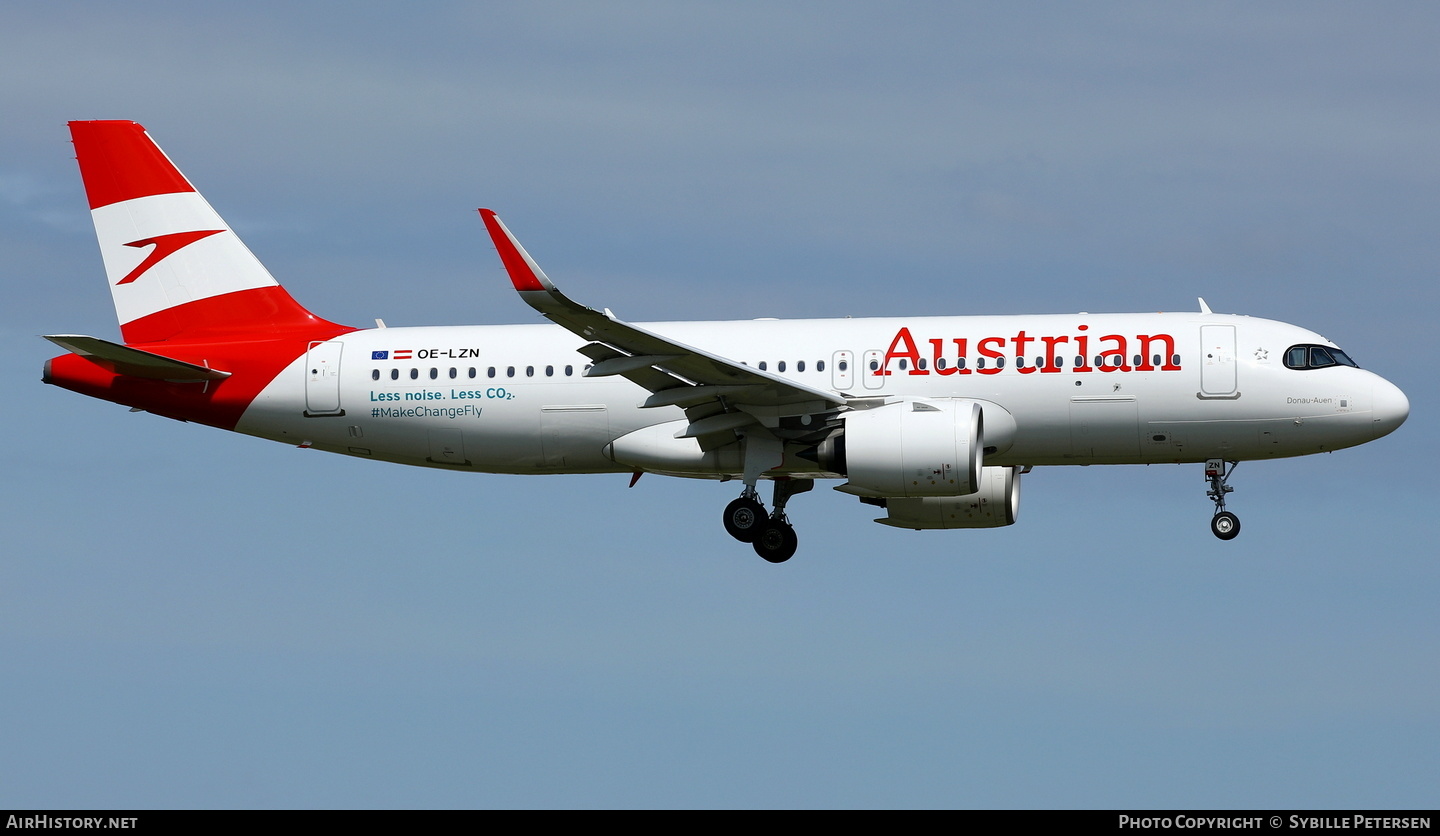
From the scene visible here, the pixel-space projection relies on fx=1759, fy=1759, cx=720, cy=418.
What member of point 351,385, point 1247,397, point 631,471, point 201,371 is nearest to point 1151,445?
point 1247,397

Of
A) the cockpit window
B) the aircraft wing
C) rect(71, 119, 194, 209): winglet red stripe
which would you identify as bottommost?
the aircraft wing

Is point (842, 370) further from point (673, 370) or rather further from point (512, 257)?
point (512, 257)

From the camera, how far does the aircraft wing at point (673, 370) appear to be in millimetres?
29031

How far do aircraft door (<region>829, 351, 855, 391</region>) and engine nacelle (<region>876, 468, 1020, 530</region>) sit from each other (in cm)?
449

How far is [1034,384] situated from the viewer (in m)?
33.7

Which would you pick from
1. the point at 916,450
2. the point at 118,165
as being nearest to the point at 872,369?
the point at 916,450

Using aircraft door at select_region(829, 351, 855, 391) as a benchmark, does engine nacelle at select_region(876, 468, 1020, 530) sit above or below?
below

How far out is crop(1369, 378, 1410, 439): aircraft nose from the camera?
3369 centimetres

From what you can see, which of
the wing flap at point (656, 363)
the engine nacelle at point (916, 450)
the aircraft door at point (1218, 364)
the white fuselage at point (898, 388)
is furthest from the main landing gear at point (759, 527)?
the aircraft door at point (1218, 364)

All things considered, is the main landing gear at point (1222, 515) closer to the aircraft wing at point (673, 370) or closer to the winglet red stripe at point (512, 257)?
the aircraft wing at point (673, 370)

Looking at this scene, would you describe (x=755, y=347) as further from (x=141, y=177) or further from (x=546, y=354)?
(x=141, y=177)

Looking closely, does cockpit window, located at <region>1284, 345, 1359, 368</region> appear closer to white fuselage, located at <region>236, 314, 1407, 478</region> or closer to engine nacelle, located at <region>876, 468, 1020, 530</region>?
white fuselage, located at <region>236, 314, 1407, 478</region>

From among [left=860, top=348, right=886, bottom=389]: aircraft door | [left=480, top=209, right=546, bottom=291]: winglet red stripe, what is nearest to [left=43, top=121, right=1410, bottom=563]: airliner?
[left=860, top=348, right=886, bottom=389]: aircraft door

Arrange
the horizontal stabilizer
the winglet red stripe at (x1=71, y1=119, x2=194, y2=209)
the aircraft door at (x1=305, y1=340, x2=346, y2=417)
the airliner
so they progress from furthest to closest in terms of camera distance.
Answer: the winglet red stripe at (x1=71, y1=119, x2=194, y2=209), the aircraft door at (x1=305, y1=340, x2=346, y2=417), the horizontal stabilizer, the airliner
